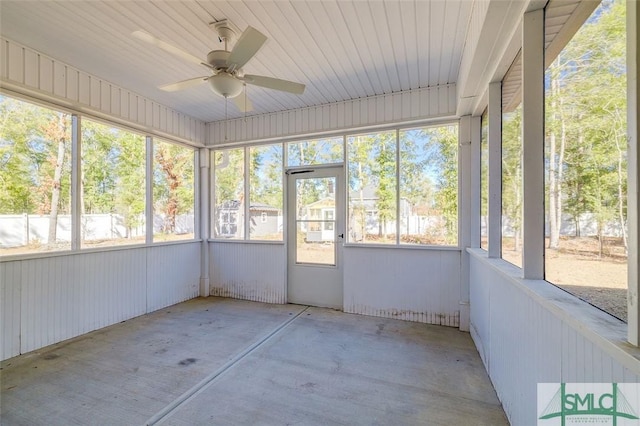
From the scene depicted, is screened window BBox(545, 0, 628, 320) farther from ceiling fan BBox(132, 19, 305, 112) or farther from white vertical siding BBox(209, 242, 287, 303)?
white vertical siding BBox(209, 242, 287, 303)

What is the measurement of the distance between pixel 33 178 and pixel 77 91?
104cm

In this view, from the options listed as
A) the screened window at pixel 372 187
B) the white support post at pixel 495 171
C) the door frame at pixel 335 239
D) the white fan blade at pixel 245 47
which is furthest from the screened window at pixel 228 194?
the white support post at pixel 495 171

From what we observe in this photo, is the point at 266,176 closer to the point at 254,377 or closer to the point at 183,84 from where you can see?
the point at 183,84

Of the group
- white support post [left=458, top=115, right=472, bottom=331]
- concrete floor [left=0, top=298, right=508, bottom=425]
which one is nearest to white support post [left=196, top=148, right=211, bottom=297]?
concrete floor [left=0, top=298, right=508, bottom=425]

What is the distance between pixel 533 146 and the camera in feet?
5.42

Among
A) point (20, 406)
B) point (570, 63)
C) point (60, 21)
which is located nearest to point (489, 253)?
point (570, 63)

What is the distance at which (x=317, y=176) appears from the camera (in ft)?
14.2

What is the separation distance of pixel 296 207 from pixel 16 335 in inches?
130

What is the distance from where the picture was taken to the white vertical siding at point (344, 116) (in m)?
3.58

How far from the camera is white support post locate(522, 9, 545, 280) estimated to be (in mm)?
1635

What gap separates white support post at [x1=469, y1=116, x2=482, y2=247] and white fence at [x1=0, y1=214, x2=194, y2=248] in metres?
4.25

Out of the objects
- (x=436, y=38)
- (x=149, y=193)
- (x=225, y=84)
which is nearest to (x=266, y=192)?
(x=149, y=193)

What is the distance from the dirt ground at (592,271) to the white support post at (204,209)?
15.3ft

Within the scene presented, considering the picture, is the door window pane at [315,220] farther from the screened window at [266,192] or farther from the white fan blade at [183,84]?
the white fan blade at [183,84]
